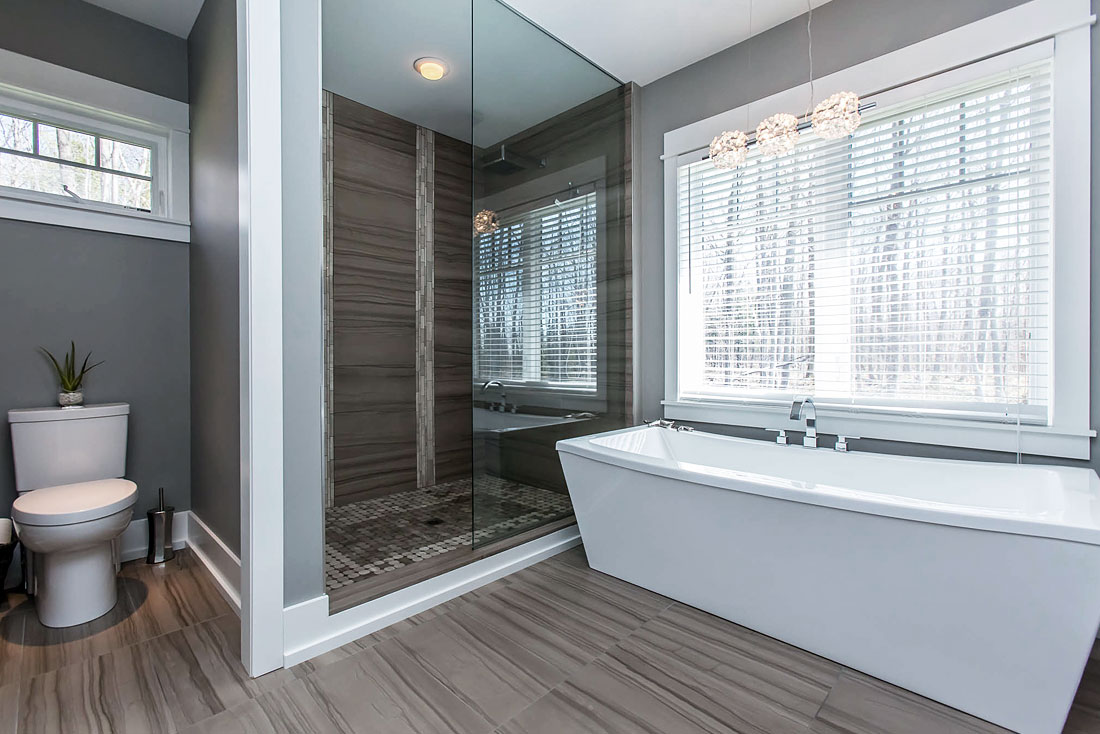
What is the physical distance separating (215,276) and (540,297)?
59.0 inches

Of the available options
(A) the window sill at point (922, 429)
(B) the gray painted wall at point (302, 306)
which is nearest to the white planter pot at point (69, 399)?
(B) the gray painted wall at point (302, 306)

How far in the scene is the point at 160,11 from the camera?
8.28ft

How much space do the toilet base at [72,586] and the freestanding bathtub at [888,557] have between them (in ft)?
6.31

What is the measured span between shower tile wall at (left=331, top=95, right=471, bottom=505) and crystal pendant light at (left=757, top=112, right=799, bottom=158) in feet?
7.46

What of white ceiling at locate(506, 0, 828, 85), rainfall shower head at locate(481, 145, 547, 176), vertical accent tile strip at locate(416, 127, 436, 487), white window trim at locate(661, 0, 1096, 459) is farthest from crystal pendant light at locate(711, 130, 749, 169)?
vertical accent tile strip at locate(416, 127, 436, 487)

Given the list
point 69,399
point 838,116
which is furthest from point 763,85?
point 69,399

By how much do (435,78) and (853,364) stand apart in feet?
9.18

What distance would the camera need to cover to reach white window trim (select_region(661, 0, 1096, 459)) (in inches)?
71.9

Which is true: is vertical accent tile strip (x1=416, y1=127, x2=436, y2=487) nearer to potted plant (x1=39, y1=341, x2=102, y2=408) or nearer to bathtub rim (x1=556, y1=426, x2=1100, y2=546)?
bathtub rim (x1=556, y1=426, x2=1100, y2=546)

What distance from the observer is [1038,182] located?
1927 mm

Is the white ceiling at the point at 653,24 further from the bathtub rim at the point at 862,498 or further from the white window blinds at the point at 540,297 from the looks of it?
the bathtub rim at the point at 862,498

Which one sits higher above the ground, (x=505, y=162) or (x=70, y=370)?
(x=505, y=162)

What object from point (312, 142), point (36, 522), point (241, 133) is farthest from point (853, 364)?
point (36, 522)

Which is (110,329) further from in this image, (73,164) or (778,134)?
(778,134)
